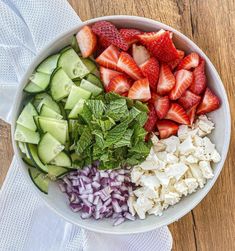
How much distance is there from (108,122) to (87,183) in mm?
187

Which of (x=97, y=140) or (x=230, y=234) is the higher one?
(x=97, y=140)

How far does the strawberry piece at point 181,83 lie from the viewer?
4.53ft

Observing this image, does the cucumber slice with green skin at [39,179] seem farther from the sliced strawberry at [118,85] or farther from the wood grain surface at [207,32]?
the sliced strawberry at [118,85]

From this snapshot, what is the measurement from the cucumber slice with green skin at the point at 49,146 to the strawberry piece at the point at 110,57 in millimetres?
225

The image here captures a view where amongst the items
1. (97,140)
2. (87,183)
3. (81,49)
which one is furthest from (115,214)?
(81,49)

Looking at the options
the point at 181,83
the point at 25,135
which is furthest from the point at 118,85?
the point at 25,135

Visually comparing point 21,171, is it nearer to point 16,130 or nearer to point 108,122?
point 16,130

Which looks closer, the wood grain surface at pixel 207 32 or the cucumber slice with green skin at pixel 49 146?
the cucumber slice with green skin at pixel 49 146

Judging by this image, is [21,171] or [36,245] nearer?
[21,171]

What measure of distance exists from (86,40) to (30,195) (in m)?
0.45

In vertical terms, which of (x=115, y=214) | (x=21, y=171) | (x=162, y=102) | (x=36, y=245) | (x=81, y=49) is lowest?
(x=36, y=245)

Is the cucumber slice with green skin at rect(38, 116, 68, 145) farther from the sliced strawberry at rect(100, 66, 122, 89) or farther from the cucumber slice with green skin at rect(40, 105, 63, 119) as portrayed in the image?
the sliced strawberry at rect(100, 66, 122, 89)

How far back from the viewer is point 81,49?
1387mm

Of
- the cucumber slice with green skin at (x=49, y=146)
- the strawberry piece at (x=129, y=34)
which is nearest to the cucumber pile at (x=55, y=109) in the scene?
the cucumber slice with green skin at (x=49, y=146)
